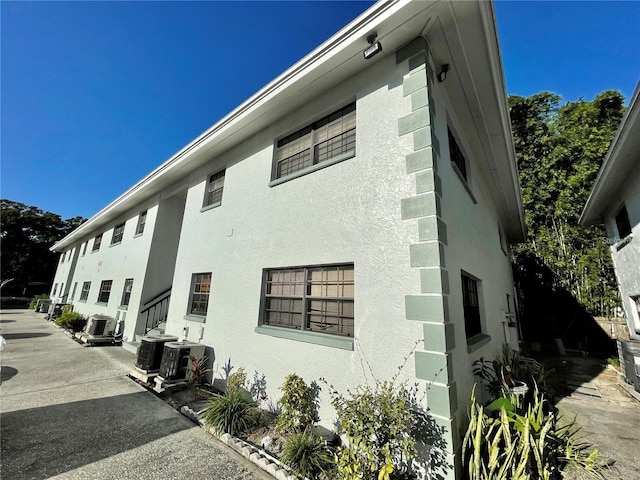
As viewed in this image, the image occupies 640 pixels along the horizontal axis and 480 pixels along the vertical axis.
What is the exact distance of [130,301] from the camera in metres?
9.96

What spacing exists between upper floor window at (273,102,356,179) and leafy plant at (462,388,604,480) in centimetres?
405

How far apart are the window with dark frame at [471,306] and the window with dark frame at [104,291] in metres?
14.9

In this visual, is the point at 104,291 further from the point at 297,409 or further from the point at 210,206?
the point at 297,409

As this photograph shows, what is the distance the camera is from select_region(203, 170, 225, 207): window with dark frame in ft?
25.0

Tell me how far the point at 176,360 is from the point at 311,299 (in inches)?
142

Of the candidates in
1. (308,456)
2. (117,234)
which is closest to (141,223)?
(117,234)

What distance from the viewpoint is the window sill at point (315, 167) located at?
14.2 feet

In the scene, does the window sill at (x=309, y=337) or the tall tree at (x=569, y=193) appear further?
the tall tree at (x=569, y=193)

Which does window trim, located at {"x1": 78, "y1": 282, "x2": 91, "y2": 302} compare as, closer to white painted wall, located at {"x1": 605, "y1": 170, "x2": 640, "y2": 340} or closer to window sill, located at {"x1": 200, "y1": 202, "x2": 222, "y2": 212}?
window sill, located at {"x1": 200, "y1": 202, "x2": 222, "y2": 212}

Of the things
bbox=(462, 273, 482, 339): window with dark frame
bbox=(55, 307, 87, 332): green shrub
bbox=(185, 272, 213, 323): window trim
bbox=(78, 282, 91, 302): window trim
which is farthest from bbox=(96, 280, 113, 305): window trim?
bbox=(462, 273, 482, 339): window with dark frame

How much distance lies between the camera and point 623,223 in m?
9.08

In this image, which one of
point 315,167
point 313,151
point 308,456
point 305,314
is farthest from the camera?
point 313,151

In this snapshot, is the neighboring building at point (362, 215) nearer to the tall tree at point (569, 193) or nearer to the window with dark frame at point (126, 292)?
the window with dark frame at point (126, 292)

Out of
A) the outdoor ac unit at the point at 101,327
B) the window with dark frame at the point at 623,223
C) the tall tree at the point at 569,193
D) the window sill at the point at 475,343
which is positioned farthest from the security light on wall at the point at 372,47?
the tall tree at the point at 569,193
